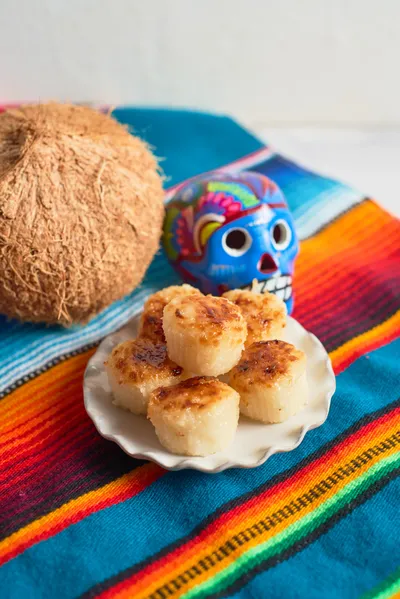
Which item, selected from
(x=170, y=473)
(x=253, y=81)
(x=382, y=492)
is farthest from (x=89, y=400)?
(x=253, y=81)

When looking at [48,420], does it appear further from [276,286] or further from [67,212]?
[276,286]

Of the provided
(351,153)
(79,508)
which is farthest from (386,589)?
(351,153)

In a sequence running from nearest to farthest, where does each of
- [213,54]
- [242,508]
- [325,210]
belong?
[242,508], [325,210], [213,54]

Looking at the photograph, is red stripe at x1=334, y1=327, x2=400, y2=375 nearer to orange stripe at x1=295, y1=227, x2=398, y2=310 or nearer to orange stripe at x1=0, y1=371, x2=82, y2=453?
orange stripe at x1=295, y1=227, x2=398, y2=310


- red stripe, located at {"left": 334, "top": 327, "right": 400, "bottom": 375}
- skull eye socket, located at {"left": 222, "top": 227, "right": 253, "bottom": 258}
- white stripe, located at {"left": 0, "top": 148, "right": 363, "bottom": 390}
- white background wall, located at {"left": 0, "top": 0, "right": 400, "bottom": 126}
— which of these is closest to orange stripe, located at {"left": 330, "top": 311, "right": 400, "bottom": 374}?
red stripe, located at {"left": 334, "top": 327, "right": 400, "bottom": 375}

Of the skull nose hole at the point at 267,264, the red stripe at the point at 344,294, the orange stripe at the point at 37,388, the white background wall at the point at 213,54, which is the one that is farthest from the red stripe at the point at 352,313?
the white background wall at the point at 213,54
